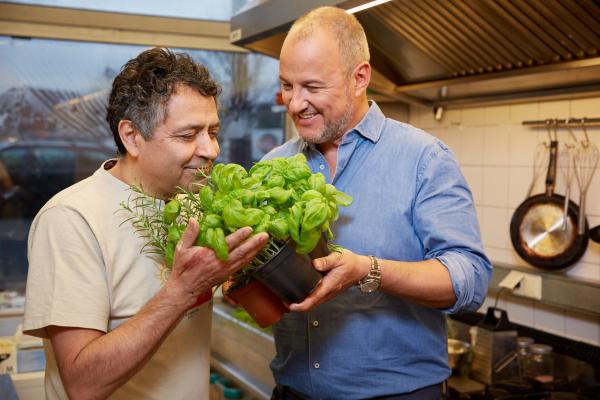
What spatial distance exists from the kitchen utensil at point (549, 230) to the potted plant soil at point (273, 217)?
4.26ft

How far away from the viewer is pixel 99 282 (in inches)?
40.3

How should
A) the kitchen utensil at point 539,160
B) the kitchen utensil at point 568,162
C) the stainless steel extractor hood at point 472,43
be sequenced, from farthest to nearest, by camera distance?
the kitchen utensil at point 539,160 < the kitchen utensil at point 568,162 < the stainless steel extractor hood at point 472,43

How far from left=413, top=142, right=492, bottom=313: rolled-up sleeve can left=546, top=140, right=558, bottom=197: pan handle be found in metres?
0.98

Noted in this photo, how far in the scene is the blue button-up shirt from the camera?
1.21 m

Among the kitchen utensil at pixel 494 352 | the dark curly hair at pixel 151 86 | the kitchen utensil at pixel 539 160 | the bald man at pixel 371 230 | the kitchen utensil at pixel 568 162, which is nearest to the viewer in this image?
the dark curly hair at pixel 151 86

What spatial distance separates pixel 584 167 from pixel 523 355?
2.22 feet

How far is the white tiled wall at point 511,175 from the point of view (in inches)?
78.6

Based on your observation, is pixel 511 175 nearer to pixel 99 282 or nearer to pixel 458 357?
pixel 458 357

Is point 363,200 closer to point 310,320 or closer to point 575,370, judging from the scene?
point 310,320

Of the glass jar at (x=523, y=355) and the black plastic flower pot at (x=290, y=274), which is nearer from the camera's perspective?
the black plastic flower pot at (x=290, y=274)

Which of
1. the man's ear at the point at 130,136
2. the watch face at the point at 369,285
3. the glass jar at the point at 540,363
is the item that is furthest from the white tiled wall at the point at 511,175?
the man's ear at the point at 130,136

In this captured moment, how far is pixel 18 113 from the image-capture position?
2.59m

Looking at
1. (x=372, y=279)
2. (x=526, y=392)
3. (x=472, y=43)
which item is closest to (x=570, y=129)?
(x=472, y=43)

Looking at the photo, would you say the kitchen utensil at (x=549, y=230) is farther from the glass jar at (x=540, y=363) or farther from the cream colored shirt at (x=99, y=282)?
the cream colored shirt at (x=99, y=282)
